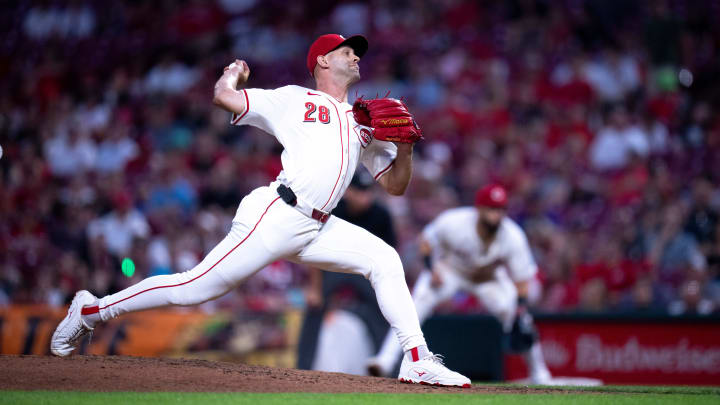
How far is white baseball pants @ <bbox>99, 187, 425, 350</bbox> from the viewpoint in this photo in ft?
15.6

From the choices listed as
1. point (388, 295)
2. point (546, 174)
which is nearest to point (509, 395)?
point (388, 295)

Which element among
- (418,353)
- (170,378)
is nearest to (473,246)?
(418,353)

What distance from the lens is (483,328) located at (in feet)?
30.2

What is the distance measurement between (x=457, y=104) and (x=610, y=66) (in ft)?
7.08

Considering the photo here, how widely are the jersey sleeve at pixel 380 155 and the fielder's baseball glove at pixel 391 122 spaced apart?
0.96ft

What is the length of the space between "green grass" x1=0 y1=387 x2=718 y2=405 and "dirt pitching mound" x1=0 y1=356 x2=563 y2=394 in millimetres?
182

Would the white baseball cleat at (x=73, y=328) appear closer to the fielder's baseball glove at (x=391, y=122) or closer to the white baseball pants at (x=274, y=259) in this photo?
the white baseball pants at (x=274, y=259)

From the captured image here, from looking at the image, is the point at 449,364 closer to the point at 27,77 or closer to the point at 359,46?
the point at 359,46

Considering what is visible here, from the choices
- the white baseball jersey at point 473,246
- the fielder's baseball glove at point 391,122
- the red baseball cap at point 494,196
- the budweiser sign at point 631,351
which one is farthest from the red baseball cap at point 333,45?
the budweiser sign at point 631,351

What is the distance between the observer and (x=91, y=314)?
5074mm

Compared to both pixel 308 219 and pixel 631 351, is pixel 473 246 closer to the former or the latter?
pixel 631 351

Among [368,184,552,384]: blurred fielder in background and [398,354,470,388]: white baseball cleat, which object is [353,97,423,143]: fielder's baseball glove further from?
[368,184,552,384]: blurred fielder in background

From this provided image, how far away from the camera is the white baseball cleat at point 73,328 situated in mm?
5148

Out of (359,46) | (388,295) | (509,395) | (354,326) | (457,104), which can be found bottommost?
(509,395)
